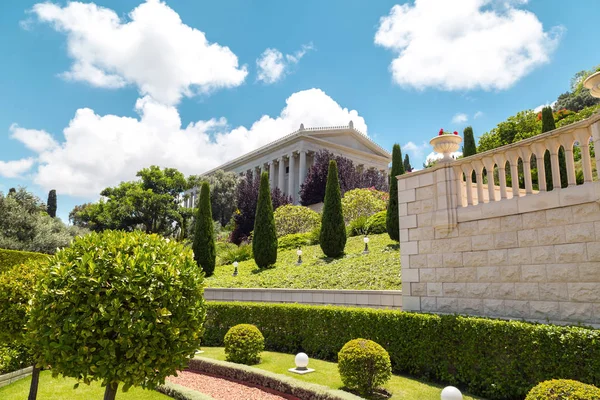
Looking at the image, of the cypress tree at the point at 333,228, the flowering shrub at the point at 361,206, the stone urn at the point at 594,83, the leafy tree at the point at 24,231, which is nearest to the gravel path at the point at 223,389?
the stone urn at the point at 594,83

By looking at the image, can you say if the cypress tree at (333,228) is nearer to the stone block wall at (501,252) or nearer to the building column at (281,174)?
the stone block wall at (501,252)

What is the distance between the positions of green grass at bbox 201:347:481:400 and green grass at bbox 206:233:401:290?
324cm

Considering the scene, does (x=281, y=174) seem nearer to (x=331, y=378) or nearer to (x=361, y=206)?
(x=361, y=206)

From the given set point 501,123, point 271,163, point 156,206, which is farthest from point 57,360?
point 271,163

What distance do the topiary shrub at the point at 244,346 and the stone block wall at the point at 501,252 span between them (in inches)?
138

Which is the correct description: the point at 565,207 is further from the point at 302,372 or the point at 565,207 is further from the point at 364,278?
the point at 364,278

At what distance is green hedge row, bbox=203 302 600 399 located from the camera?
18.5 feet

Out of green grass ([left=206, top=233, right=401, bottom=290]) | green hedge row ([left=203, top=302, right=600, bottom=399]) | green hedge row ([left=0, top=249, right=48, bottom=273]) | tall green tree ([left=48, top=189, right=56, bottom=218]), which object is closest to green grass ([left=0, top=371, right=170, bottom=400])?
green hedge row ([left=203, top=302, right=600, bottom=399])

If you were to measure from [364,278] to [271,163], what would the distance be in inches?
1650

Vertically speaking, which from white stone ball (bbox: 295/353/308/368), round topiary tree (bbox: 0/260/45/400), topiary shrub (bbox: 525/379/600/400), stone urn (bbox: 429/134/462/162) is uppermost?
stone urn (bbox: 429/134/462/162)

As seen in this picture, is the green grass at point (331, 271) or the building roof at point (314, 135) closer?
the green grass at point (331, 271)

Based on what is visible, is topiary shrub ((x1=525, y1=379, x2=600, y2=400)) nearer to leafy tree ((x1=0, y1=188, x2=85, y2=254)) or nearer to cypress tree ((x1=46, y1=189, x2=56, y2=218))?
leafy tree ((x1=0, y1=188, x2=85, y2=254))

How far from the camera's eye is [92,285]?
4.48 metres

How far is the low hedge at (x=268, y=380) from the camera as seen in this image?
6.52 m
